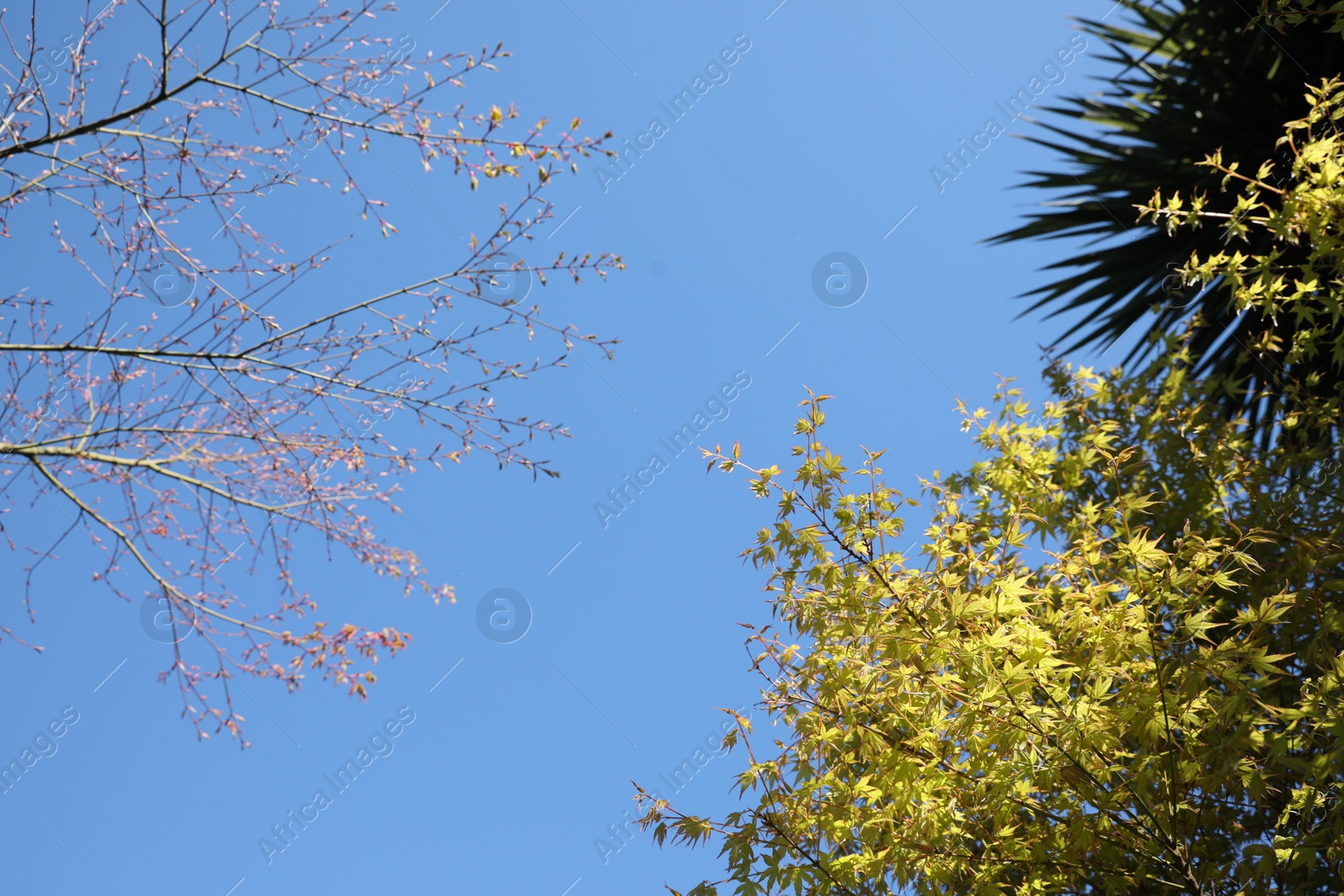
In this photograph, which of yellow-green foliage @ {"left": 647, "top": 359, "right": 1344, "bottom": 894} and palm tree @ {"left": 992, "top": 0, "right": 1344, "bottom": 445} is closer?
yellow-green foliage @ {"left": 647, "top": 359, "right": 1344, "bottom": 894}

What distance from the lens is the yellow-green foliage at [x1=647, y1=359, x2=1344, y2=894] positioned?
1977 millimetres

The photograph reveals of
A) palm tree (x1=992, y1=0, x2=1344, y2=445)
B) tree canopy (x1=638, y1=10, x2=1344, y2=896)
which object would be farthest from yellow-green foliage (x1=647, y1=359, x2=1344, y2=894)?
palm tree (x1=992, y1=0, x2=1344, y2=445)

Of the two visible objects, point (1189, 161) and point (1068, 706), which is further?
point (1189, 161)

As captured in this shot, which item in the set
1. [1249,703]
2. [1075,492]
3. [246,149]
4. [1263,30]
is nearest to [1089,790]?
[1249,703]

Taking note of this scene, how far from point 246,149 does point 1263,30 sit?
4.64 m

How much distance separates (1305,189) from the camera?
7.50ft

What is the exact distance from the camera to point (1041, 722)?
201cm

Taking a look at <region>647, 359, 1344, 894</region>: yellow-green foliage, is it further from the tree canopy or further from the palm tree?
the palm tree

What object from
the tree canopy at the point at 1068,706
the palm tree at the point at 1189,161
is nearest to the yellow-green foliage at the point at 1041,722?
the tree canopy at the point at 1068,706

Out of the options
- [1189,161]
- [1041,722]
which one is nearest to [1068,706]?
[1041,722]

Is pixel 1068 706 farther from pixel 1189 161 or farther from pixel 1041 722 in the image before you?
pixel 1189 161

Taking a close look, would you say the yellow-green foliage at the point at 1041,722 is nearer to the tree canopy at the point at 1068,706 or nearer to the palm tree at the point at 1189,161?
the tree canopy at the point at 1068,706

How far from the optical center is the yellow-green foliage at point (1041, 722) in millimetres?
1977

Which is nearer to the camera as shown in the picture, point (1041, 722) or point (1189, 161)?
point (1041, 722)
